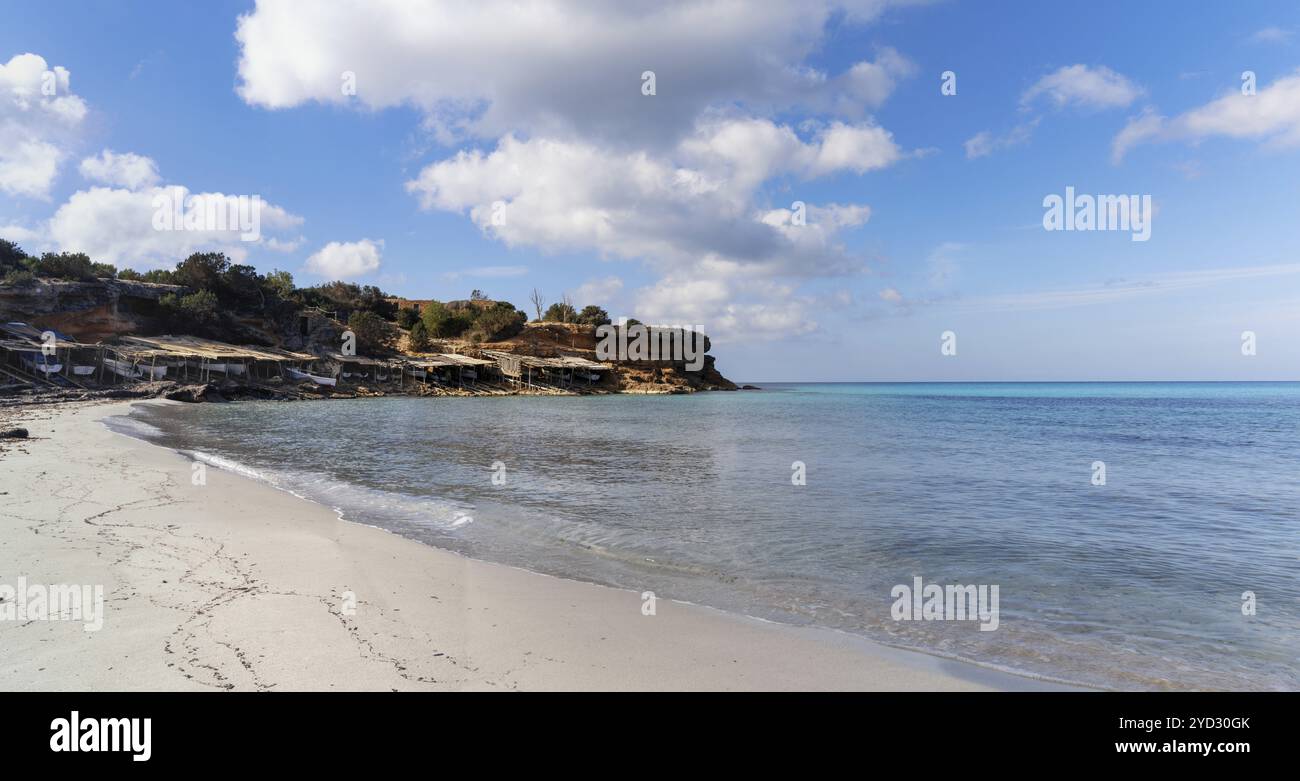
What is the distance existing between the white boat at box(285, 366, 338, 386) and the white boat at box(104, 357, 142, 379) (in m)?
10.2

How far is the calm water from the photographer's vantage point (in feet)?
18.4

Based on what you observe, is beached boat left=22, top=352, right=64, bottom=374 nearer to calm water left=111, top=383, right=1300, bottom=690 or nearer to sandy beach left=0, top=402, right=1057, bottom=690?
calm water left=111, top=383, right=1300, bottom=690

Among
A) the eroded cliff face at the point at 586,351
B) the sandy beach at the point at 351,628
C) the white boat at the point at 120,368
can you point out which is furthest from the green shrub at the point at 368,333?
the sandy beach at the point at 351,628

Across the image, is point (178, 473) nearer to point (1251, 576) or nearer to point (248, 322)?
point (1251, 576)

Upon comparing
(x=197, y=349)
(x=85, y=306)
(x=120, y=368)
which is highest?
(x=85, y=306)

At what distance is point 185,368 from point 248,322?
16.1m

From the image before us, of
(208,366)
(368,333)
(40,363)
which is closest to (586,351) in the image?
(368,333)

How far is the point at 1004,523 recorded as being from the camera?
1021 centimetres

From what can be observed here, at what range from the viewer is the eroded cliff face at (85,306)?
41906 millimetres

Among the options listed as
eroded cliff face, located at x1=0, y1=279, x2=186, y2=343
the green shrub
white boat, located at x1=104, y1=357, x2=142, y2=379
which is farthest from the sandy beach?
the green shrub

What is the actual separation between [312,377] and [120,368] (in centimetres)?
1231

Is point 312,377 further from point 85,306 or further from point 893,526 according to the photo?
point 893,526

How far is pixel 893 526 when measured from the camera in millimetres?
9742

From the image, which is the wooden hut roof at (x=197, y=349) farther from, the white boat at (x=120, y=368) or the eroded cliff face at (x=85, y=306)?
the eroded cliff face at (x=85, y=306)
